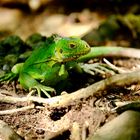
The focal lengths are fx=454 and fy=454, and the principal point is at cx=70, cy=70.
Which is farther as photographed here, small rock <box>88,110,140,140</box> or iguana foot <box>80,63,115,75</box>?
iguana foot <box>80,63,115,75</box>

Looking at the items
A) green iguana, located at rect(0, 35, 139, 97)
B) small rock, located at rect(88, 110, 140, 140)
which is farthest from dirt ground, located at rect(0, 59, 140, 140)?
green iguana, located at rect(0, 35, 139, 97)

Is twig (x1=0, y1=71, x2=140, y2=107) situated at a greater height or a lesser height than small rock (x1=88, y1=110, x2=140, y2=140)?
lesser

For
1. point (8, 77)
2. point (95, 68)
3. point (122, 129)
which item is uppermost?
point (122, 129)

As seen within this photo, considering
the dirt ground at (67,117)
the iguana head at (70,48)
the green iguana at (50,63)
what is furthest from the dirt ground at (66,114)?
the iguana head at (70,48)

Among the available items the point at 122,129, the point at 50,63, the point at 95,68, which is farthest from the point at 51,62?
the point at 122,129

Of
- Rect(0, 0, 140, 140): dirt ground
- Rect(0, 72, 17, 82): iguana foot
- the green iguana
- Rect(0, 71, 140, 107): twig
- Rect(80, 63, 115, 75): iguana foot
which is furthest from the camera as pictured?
Rect(80, 63, 115, 75): iguana foot

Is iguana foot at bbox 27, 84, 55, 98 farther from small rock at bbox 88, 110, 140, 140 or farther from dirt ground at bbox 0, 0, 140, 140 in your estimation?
small rock at bbox 88, 110, 140, 140

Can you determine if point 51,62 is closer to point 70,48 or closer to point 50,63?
point 50,63

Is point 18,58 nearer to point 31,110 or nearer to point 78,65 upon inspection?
point 78,65
